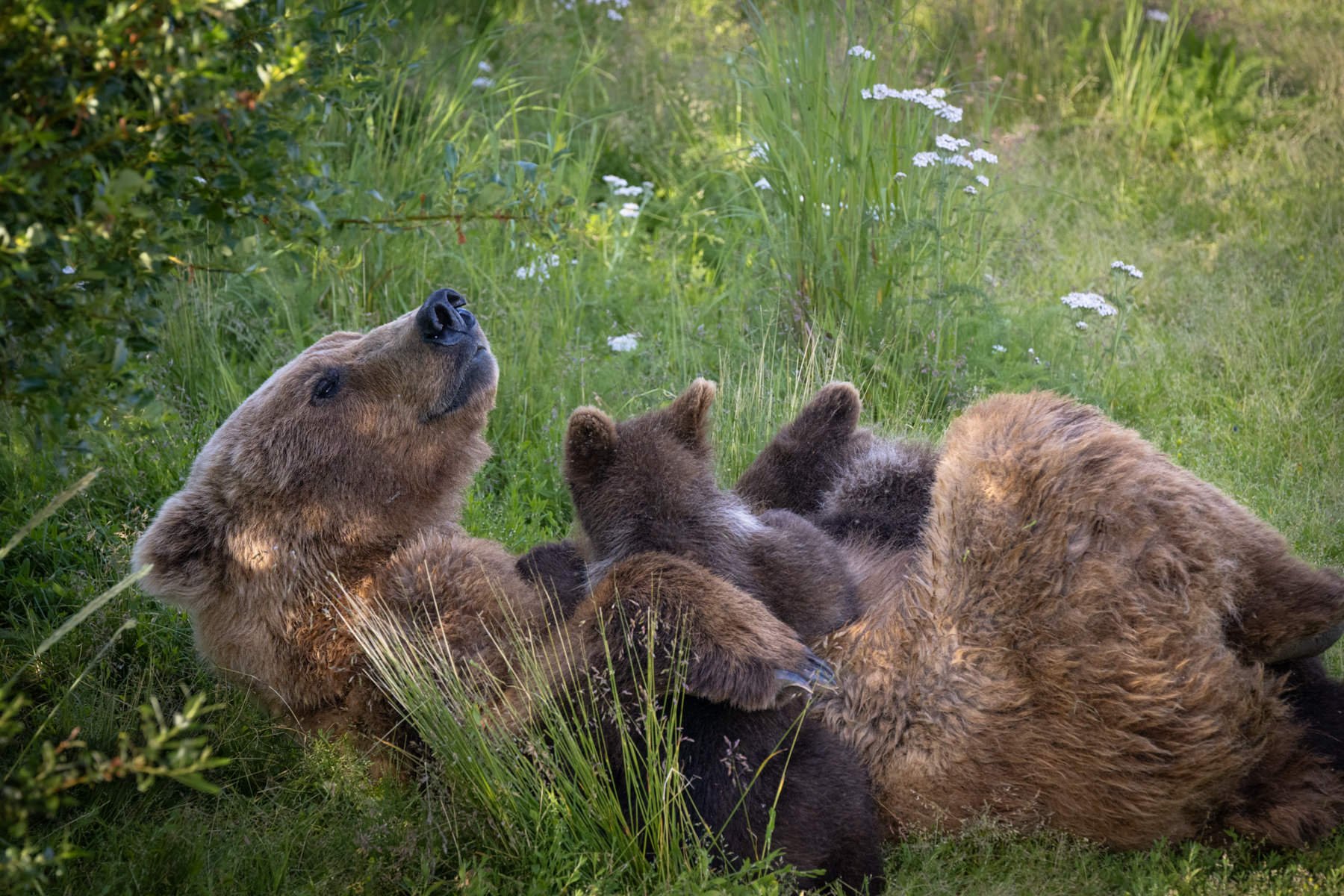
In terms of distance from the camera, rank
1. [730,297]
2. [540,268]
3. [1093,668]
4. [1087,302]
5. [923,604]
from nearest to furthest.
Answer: [1093,668], [923,604], [1087,302], [540,268], [730,297]

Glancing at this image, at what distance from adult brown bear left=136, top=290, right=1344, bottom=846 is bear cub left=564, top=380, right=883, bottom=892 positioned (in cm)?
12

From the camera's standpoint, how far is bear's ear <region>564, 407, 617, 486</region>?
3.69 metres

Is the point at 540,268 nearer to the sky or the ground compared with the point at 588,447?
nearer to the ground

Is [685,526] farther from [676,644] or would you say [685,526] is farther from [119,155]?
[119,155]

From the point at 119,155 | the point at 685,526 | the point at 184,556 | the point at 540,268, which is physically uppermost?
the point at 119,155

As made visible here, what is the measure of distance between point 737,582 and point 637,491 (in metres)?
0.42

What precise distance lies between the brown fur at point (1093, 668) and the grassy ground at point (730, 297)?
18 centimetres

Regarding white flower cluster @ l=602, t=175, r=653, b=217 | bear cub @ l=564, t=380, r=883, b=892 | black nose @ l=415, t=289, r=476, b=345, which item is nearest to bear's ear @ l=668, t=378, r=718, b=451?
bear cub @ l=564, t=380, r=883, b=892

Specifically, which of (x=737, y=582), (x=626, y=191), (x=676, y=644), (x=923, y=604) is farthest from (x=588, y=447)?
(x=626, y=191)

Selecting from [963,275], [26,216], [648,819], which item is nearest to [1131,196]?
[963,275]

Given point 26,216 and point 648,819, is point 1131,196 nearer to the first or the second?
point 648,819

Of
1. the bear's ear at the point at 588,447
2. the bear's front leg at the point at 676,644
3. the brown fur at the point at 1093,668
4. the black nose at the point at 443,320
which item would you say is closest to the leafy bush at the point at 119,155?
the black nose at the point at 443,320

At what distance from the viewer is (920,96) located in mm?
6332

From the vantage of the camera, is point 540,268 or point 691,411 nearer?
point 691,411
